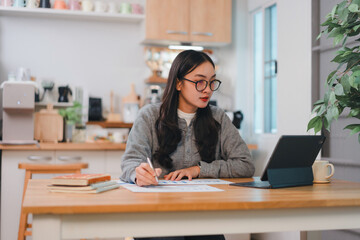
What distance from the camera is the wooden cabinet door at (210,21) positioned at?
14.3ft

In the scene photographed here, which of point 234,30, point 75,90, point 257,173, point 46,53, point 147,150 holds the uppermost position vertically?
point 234,30

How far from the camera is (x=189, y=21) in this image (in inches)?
171

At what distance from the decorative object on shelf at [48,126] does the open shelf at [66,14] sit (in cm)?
87

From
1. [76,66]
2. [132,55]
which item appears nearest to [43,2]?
[76,66]

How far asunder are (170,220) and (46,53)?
Answer: 3411 millimetres

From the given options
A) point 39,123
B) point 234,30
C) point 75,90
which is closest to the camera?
point 39,123

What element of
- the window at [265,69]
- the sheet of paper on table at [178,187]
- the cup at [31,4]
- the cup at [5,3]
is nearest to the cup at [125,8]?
the cup at [31,4]

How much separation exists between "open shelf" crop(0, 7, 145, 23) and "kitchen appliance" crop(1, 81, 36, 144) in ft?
2.38

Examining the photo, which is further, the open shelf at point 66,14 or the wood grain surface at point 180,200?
the open shelf at point 66,14

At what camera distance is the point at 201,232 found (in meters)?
1.29

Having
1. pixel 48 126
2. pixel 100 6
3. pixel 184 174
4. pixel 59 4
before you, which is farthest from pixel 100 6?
pixel 184 174

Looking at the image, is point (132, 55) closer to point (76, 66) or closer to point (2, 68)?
point (76, 66)

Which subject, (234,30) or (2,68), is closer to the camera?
(2,68)

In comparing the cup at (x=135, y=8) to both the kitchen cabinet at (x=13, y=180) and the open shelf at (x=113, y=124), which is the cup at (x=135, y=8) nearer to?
the open shelf at (x=113, y=124)
